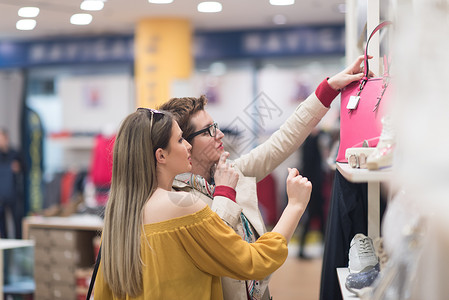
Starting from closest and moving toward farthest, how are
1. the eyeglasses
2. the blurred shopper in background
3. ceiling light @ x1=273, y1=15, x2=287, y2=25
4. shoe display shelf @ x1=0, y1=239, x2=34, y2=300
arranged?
the eyeglasses
shoe display shelf @ x1=0, y1=239, x2=34, y2=300
the blurred shopper in background
ceiling light @ x1=273, y1=15, x2=287, y2=25

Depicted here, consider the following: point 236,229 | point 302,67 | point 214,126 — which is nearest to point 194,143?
point 214,126

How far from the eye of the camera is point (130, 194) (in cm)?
172

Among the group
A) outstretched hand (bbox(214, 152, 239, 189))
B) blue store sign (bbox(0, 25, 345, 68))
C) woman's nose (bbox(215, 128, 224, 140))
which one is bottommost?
outstretched hand (bbox(214, 152, 239, 189))

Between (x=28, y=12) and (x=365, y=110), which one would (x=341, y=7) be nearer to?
(x=28, y=12)

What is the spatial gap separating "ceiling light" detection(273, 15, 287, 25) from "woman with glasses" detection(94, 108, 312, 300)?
233 inches

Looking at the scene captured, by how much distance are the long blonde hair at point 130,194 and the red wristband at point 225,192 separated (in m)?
0.23

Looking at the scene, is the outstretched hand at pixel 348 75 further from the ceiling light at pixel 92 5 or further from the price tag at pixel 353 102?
the ceiling light at pixel 92 5

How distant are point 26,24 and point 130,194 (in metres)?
6.72

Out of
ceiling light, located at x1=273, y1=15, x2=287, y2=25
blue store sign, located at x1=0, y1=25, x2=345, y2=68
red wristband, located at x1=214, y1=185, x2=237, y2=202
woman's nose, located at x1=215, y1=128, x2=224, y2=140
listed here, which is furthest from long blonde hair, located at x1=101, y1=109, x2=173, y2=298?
blue store sign, located at x1=0, y1=25, x2=345, y2=68

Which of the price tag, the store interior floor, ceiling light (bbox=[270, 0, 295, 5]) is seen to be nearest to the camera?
the price tag

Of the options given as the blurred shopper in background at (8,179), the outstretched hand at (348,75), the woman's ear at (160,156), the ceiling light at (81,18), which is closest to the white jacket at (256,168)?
the outstretched hand at (348,75)

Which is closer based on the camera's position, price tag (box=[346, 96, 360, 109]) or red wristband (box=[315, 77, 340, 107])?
price tag (box=[346, 96, 360, 109])

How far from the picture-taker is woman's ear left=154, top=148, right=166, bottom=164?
1.75 m

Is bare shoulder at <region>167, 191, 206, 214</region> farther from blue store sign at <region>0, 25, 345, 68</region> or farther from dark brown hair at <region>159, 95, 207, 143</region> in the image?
blue store sign at <region>0, 25, 345, 68</region>
